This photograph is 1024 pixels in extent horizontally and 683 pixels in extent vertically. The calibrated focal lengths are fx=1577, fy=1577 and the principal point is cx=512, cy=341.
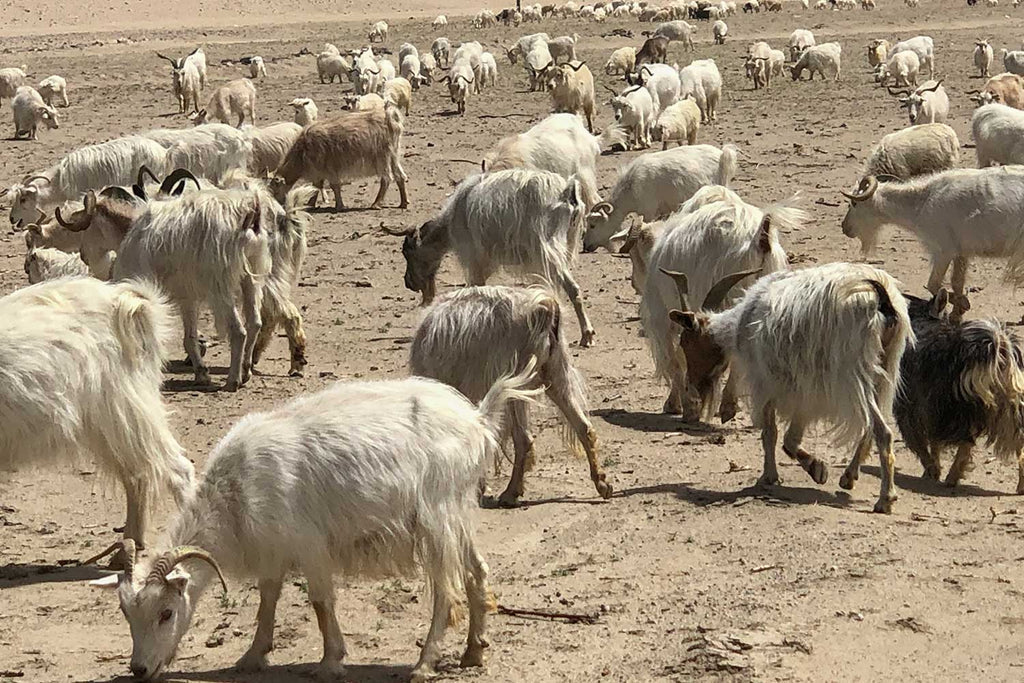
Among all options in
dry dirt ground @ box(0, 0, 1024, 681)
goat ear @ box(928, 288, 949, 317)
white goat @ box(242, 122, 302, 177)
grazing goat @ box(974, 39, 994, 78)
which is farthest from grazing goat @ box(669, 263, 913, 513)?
grazing goat @ box(974, 39, 994, 78)

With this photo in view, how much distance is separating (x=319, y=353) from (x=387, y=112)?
668 cm

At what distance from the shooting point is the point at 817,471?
7766 mm

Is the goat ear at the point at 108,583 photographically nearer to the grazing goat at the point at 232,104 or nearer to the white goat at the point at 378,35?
the grazing goat at the point at 232,104

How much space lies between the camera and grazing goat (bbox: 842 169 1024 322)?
11469mm

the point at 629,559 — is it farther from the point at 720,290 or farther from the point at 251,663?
the point at 720,290

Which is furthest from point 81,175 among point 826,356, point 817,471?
point 826,356

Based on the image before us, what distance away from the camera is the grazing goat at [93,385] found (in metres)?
6.70

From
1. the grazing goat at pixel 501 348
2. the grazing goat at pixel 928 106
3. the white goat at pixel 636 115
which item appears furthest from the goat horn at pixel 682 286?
the white goat at pixel 636 115

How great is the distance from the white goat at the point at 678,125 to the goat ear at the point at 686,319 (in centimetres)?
1185

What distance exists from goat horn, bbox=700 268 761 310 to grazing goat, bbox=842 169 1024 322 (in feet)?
10.2


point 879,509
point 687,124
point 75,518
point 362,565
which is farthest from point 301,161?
point 362,565

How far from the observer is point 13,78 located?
27.6m

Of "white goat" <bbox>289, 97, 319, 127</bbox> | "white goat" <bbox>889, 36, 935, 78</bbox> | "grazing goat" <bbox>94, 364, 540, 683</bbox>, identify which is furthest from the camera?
"white goat" <bbox>889, 36, 935, 78</bbox>

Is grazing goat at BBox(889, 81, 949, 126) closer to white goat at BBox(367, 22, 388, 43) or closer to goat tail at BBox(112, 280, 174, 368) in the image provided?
goat tail at BBox(112, 280, 174, 368)
